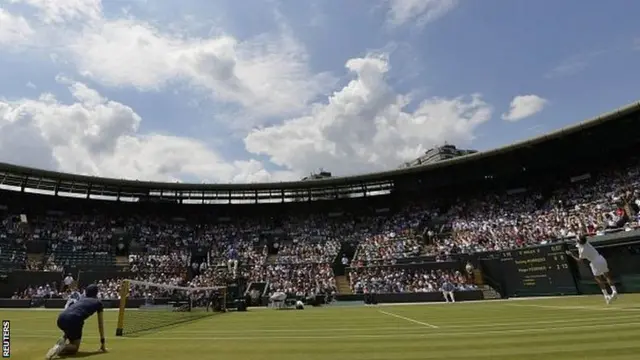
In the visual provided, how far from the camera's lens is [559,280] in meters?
29.8

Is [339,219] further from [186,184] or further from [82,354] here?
[82,354]

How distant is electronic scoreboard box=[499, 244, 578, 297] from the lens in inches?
1163

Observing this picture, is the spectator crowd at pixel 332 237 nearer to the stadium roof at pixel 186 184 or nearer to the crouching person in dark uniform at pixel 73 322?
the stadium roof at pixel 186 184

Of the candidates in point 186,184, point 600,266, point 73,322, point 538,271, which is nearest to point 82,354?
point 73,322

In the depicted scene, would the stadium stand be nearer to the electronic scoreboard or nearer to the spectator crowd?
the spectator crowd

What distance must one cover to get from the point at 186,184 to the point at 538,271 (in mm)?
37996

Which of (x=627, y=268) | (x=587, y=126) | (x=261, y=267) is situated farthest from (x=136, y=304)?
(x=587, y=126)

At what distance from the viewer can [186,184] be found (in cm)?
5166

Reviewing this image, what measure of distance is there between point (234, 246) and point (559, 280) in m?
33.1

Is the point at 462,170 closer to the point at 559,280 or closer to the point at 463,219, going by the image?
the point at 463,219

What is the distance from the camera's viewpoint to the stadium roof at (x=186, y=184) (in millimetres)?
42844

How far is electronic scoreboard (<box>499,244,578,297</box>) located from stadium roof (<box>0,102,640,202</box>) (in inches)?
420

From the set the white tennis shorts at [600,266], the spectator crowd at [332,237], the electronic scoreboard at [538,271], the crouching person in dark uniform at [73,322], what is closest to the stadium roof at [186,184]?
the spectator crowd at [332,237]

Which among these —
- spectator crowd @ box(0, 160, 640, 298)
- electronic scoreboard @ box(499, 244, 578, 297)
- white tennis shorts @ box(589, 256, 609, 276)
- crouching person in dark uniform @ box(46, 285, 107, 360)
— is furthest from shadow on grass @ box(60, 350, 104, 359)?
spectator crowd @ box(0, 160, 640, 298)
